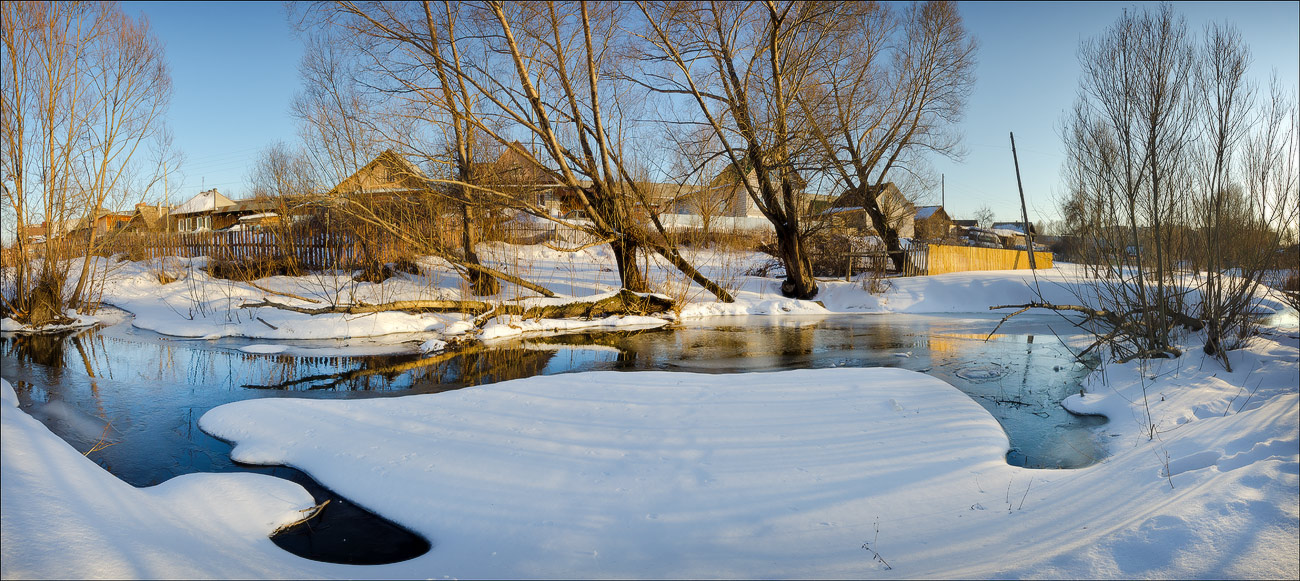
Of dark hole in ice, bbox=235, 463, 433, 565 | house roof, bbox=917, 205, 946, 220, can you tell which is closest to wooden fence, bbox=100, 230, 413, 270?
dark hole in ice, bbox=235, 463, 433, 565

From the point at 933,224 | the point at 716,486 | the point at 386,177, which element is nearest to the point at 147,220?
the point at 386,177

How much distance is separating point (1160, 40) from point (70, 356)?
48.1ft

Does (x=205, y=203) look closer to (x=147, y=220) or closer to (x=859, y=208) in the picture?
(x=147, y=220)

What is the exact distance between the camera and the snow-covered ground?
109 inches

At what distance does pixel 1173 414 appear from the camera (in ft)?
18.6

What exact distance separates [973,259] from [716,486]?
26.6 metres

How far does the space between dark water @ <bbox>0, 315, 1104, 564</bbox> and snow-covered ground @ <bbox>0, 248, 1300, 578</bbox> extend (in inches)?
11.3

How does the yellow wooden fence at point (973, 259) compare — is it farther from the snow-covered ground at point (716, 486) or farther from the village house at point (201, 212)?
the village house at point (201, 212)

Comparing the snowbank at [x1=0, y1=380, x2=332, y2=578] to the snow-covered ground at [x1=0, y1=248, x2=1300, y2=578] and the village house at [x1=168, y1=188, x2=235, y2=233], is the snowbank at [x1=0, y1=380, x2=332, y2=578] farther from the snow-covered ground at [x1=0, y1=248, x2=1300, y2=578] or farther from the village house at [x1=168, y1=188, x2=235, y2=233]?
the village house at [x1=168, y1=188, x2=235, y2=233]

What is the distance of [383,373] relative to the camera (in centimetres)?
852

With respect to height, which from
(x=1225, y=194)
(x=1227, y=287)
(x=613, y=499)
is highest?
(x=1225, y=194)

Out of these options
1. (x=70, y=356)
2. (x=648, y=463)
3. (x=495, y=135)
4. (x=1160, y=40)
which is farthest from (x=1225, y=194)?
(x=70, y=356)

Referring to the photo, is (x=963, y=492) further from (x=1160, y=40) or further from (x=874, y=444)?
(x=1160, y=40)

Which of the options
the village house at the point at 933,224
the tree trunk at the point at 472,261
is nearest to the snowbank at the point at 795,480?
the tree trunk at the point at 472,261
